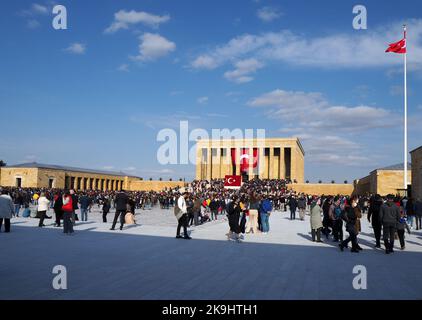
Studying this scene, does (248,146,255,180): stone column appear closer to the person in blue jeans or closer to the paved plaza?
the person in blue jeans

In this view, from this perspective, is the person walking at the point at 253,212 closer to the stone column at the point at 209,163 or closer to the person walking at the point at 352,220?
the person walking at the point at 352,220

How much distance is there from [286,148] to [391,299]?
64.9 meters

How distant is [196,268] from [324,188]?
55.3m

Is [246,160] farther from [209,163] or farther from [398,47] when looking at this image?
[398,47]

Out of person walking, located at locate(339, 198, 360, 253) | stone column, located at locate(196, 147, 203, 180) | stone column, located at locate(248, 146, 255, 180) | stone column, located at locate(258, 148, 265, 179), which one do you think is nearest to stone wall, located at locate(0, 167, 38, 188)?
stone column, located at locate(196, 147, 203, 180)

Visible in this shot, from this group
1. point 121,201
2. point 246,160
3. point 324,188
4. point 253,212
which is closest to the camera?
point 121,201

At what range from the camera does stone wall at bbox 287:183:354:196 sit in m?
59.3

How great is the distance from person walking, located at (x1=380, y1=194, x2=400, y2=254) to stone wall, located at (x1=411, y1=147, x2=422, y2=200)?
21326mm

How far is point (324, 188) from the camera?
2363 inches

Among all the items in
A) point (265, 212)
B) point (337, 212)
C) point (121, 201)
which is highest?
point (121, 201)

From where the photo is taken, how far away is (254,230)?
1484 centimetres

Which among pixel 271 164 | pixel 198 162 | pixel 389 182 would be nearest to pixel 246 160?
pixel 271 164
